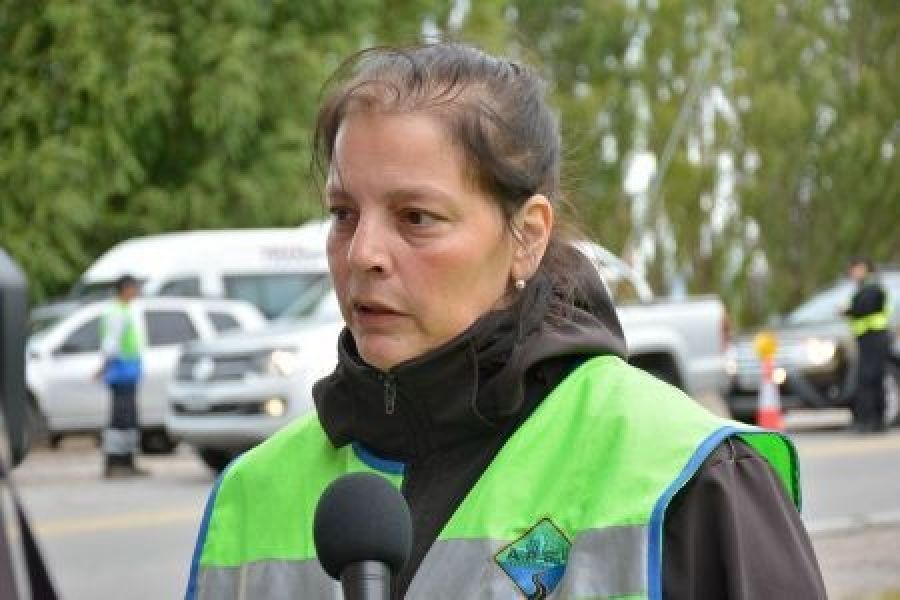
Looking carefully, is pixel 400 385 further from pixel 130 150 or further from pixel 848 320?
pixel 130 150

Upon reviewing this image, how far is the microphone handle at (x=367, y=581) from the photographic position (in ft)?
5.09

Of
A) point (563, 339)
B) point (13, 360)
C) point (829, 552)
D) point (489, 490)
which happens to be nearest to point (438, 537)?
point (489, 490)

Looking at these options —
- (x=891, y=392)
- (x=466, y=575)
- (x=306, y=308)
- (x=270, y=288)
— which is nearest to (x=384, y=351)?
(x=466, y=575)

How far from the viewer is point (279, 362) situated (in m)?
15.8

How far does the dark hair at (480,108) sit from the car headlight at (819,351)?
18.4 m

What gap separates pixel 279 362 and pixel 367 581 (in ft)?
46.7

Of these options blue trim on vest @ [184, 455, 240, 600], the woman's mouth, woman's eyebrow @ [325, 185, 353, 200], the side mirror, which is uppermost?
the side mirror

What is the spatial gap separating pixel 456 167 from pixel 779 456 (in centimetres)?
49

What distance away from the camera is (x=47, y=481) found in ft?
58.1

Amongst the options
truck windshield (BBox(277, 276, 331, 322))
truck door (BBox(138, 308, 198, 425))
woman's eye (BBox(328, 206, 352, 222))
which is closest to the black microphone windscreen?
woman's eye (BBox(328, 206, 352, 222))

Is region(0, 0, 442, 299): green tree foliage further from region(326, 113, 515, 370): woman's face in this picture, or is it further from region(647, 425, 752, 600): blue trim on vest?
region(647, 425, 752, 600): blue trim on vest

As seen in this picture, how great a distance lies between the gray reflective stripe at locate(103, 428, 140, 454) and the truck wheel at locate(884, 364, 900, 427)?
739 cm

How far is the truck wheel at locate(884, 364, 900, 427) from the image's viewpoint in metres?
20.5

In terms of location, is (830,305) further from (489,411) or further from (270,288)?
(489,411)
